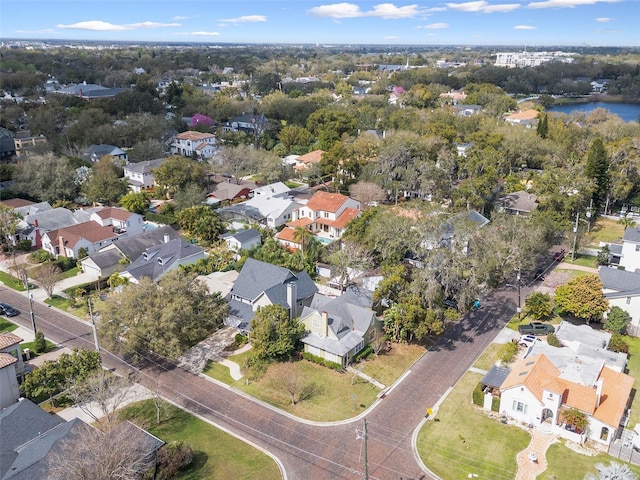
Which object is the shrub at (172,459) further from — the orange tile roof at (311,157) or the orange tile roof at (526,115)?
the orange tile roof at (526,115)

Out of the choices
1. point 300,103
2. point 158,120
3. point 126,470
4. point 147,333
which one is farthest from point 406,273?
point 300,103

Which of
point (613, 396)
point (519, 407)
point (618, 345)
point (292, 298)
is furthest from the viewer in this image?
point (292, 298)

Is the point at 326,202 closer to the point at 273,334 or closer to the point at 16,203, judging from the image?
the point at 273,334

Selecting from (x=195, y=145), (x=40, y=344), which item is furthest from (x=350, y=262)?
(x=195, y=145)

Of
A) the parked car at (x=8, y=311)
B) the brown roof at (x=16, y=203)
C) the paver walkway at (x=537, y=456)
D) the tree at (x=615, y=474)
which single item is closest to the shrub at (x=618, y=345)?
the paver walkway at (x=537, y=456)

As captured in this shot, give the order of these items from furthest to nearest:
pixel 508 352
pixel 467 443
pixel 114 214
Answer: pixel 114 214
pixel 508 352
pixel 467 443

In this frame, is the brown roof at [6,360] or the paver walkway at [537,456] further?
the brown roof at [6,360]

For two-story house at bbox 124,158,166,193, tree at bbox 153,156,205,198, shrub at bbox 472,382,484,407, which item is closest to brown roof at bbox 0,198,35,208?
two-story house at bbox 124,158,166,193
